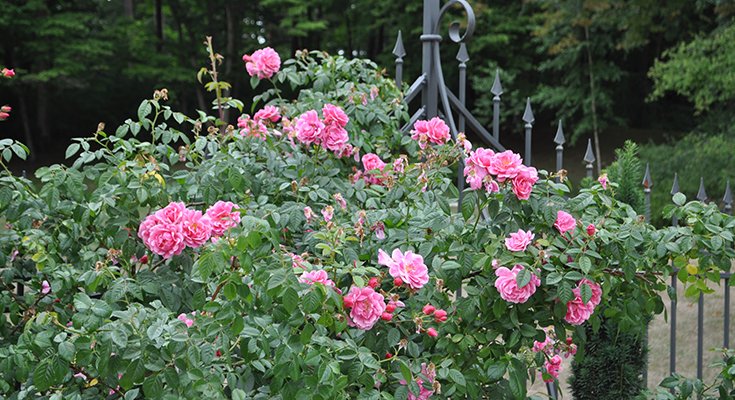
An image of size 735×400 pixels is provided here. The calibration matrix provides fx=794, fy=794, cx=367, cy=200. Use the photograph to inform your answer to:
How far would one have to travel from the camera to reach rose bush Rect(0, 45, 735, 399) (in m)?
1.84

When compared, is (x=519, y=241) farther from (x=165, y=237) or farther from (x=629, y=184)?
(x=629, y=184)

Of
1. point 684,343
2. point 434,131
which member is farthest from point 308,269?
point 684,343

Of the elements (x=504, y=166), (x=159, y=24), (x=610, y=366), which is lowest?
(x=610, y=366)

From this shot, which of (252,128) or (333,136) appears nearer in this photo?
(333,136)

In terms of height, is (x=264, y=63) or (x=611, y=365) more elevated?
(x=264, y=63)

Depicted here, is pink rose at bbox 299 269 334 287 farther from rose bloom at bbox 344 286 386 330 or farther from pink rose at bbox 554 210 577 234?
pink rose at bbox 554 210 577 234

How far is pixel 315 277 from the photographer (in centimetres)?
183

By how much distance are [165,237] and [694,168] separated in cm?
1100

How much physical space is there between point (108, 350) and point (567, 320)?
125 cm

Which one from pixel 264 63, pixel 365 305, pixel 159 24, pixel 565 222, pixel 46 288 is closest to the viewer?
pixel 365 305

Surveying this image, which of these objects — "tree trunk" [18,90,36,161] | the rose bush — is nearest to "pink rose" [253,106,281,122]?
the rose bush

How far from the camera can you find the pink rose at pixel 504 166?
2.06m

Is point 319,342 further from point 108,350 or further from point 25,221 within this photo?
point 25,221

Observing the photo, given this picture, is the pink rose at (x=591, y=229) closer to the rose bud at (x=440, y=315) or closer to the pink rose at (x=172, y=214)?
the rose bud at (x=440, y=315)
